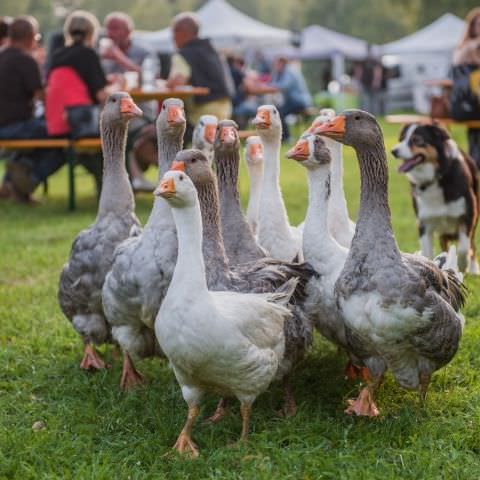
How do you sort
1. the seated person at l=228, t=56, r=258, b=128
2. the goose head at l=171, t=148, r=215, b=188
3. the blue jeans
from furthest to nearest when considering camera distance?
the seated person at l=228, t=56, r=258, b=128 → the blue jeans → the goose head at l=171, t=148, r=215, b=188

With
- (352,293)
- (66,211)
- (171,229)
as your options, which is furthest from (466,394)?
(66,211)

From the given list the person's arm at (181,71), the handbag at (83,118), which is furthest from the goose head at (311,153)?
the person's arm at (181,71)

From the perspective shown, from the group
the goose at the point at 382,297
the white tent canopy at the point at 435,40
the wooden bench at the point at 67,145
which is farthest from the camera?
the white tent canopy at the point at 435,40

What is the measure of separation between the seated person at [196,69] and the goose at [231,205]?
6.98m

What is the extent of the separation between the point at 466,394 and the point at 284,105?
1676cm

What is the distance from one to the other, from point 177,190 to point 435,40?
102 feet

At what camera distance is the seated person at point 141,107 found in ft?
38.2

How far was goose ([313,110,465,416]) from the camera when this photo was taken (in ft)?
13.4

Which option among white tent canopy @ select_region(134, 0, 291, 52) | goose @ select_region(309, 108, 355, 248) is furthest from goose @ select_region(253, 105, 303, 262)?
white tent canopy @ select_region(134, 0, 291, 52)

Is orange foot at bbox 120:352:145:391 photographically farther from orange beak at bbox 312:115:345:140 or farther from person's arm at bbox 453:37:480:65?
person's arm at bbox 453:37:480:65

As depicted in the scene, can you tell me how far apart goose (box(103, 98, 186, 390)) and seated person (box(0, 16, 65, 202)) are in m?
6.89

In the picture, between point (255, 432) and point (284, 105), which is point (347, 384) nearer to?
point (255, 432)

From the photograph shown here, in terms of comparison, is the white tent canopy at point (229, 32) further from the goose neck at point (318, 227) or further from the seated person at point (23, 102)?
the goose neck at point (318, 227)

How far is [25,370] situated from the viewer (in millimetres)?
5309
